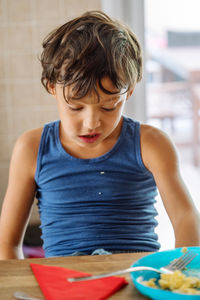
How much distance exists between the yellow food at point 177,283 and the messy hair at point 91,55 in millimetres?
465

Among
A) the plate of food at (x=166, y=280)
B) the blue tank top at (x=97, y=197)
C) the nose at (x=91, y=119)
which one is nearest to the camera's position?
the plate of food at (x=166, y=280)

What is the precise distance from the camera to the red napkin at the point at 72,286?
0.84 metres

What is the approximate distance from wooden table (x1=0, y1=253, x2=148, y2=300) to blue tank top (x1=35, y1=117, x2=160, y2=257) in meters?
0.29

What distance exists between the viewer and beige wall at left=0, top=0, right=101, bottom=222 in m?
2.35

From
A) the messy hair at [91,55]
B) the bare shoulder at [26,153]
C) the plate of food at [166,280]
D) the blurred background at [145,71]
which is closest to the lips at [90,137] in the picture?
the messy hair at [91,55]

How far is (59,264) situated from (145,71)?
5.85 feet

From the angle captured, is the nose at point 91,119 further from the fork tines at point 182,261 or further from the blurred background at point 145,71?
the blurred background at point 145,71

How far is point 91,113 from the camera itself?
113 centimetres

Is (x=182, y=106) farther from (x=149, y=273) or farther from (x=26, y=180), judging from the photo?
(x=149, y=273)

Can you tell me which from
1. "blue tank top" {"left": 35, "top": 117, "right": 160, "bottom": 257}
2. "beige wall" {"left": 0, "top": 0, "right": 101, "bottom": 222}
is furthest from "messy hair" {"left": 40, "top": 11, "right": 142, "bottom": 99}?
"beige wall" {"left": 0, "top": 0, "right": 101, "bottom": 222}

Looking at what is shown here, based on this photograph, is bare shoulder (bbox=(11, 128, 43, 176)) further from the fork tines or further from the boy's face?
the fork tines

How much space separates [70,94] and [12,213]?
0.39 m

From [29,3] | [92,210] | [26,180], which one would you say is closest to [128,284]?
[92,210]

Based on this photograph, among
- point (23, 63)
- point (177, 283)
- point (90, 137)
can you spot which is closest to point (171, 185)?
point (90, 137)
